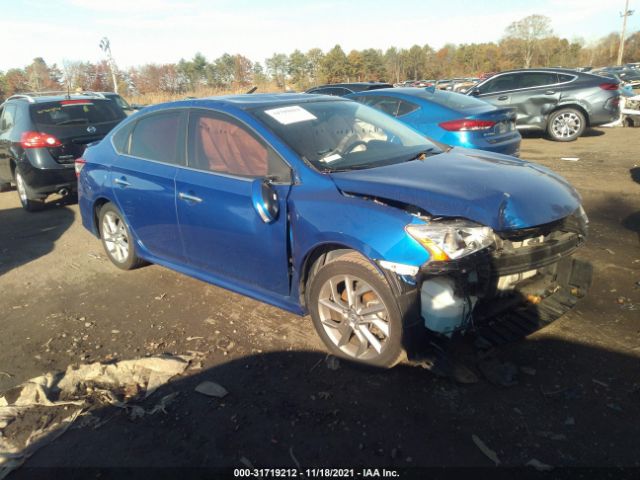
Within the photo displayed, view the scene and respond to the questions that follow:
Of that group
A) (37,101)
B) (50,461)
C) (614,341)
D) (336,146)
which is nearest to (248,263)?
(336,146)

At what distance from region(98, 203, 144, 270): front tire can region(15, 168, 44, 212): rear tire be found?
10.6ft

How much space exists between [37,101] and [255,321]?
6.22 meters

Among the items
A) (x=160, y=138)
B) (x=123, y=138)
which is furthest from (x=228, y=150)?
(x=123, y=138)

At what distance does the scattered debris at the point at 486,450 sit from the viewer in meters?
2.39

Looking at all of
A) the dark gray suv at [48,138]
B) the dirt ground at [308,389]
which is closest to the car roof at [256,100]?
the dirt ground at [308,389]

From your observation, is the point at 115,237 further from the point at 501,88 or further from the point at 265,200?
the point at 501,88

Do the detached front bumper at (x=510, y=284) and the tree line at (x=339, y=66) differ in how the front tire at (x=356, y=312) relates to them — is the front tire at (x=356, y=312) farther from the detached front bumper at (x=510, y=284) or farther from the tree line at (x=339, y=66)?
the tree line at (x=339, y=66)

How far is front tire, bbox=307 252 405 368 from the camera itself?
2.91m

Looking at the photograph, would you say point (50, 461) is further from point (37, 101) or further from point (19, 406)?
point (37, 101)

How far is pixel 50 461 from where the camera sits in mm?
2658

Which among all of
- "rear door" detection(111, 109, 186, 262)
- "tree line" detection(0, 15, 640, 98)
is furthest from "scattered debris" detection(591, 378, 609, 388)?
"tree line" detection(0, 15, 640, 98)

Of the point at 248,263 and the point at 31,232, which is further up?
the point at 248,263

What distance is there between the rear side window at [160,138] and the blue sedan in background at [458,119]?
3774 millimetres

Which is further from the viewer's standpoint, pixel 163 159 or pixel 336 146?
pixel 163 159
